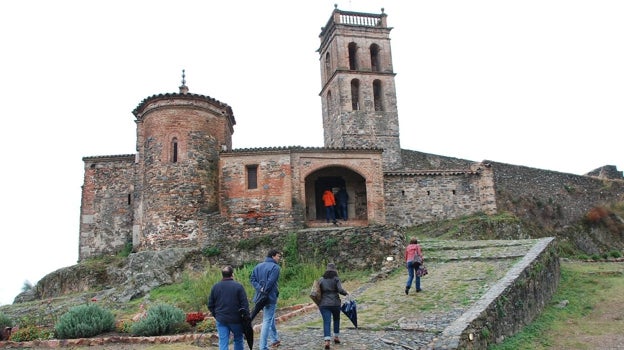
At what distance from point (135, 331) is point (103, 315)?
4.07 feet

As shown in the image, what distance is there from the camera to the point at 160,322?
12.8 m

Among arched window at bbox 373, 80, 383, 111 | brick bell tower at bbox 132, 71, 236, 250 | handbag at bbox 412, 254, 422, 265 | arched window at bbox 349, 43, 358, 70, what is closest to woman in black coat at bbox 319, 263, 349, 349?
handbag at bbox 412, 254, 422, 265

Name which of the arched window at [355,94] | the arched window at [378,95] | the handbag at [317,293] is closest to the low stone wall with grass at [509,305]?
the handbag at [317,293]

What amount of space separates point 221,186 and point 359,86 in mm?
17100

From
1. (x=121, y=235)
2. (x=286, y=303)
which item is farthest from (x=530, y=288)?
(x=121, y=235)

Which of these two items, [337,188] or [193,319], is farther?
[337,188]

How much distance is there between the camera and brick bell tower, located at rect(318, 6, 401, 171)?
37.8 metres

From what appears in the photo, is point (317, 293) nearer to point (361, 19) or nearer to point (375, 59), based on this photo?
point (375, 59)

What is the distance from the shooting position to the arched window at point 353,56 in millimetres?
40447

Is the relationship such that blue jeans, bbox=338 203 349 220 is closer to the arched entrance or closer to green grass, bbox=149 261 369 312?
the arched entrance

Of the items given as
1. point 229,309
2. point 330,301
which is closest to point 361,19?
point 330,301

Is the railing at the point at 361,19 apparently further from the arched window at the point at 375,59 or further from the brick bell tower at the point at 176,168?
the brick bell tower at the point at 176,168

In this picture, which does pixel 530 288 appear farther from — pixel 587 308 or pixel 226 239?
pixel 226 239

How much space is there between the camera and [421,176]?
99.0ft
